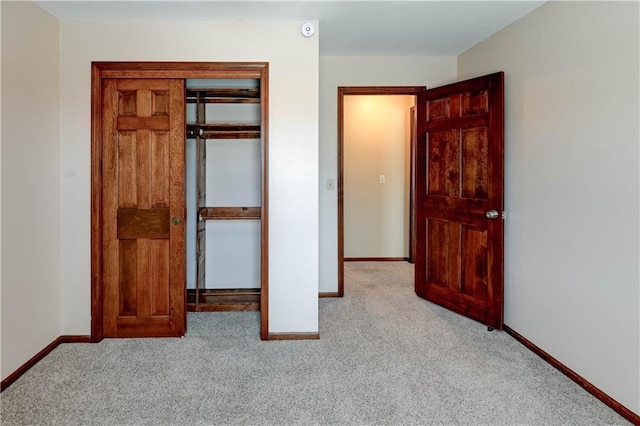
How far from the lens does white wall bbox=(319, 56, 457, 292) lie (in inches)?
164

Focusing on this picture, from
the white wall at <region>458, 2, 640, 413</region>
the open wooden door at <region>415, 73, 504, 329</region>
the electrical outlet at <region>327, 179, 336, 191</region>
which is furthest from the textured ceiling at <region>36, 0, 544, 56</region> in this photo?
the electrical outlet at <region>327, 179, 336, 191</region>

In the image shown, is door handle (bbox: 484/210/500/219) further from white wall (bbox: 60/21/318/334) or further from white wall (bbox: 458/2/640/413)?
white wall (bbox: 60/21/318/334)

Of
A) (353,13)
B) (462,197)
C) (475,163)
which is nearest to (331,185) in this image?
(462,197)

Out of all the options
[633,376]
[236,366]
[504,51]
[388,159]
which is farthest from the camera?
[388,159]

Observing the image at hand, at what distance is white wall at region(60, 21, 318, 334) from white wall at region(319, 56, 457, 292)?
116cm

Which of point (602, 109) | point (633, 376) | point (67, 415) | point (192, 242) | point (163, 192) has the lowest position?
point (67, 415)

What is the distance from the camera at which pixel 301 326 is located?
123 inches

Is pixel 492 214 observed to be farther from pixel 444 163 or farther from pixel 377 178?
pixel 377 178

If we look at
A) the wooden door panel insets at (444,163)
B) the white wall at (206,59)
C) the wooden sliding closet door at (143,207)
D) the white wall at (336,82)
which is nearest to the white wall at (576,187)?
the wooden door panel insets at (444,163)

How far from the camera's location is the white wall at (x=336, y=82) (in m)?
4.16

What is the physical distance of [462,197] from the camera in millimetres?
3580

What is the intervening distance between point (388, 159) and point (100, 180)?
13.1 feet

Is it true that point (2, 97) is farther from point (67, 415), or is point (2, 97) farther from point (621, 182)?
point (621, 182)

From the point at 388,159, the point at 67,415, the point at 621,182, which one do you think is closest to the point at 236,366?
the point at 67,415
